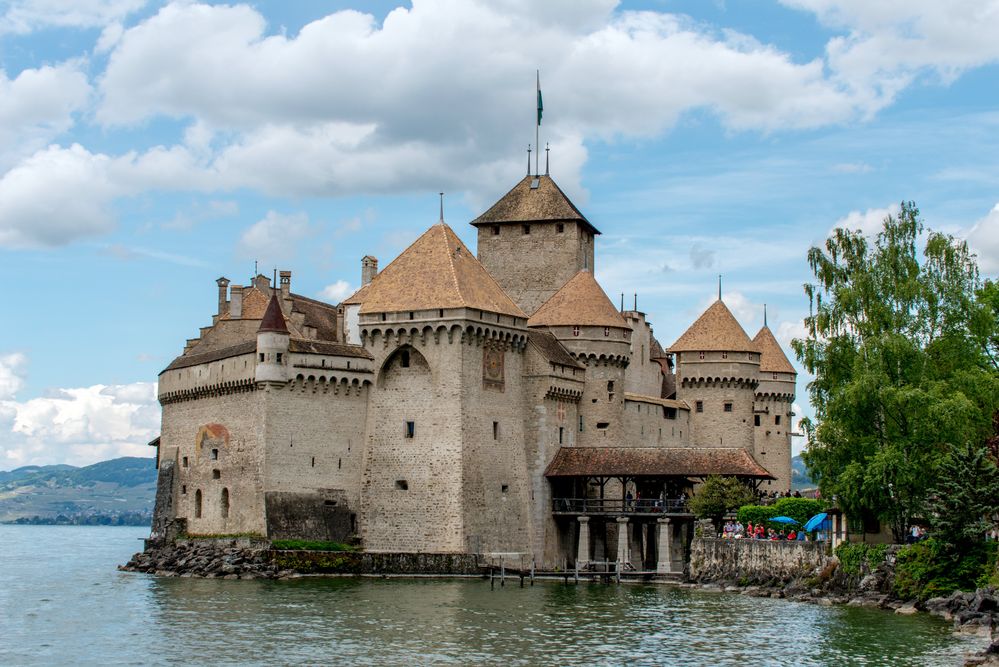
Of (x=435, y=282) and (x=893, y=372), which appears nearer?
(x=893, y=372)

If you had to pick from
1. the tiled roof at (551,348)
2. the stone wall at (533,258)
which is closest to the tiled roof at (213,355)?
the tiled roof at (551,348)

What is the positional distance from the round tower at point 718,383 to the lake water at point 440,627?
21.3m

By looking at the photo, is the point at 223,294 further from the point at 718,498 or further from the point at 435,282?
the point at 718,498

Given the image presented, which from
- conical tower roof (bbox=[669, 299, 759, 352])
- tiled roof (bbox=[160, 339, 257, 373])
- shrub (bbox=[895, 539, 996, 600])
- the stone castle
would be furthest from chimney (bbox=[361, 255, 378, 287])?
shrub (bbox=[895, 539, 996, 600])

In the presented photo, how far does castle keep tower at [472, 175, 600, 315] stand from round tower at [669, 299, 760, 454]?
7358 mm

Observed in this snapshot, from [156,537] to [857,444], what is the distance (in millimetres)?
30984

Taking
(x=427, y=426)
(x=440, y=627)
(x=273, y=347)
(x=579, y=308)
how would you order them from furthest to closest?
(x=579, y=308), (x=427, y=426), (x=273, y=347), (x=440, y=627)

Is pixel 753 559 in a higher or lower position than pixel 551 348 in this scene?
lower

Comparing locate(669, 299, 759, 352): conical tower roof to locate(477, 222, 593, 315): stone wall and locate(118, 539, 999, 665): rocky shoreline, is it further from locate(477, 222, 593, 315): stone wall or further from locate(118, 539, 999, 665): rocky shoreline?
locate(118, 539, 999, 665): rocky shoreline

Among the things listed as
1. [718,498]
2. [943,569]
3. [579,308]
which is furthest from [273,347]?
[943,569]

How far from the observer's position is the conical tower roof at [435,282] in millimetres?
58875

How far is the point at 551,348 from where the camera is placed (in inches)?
2532

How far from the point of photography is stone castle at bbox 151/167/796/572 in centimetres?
5772

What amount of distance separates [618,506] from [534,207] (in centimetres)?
1623
